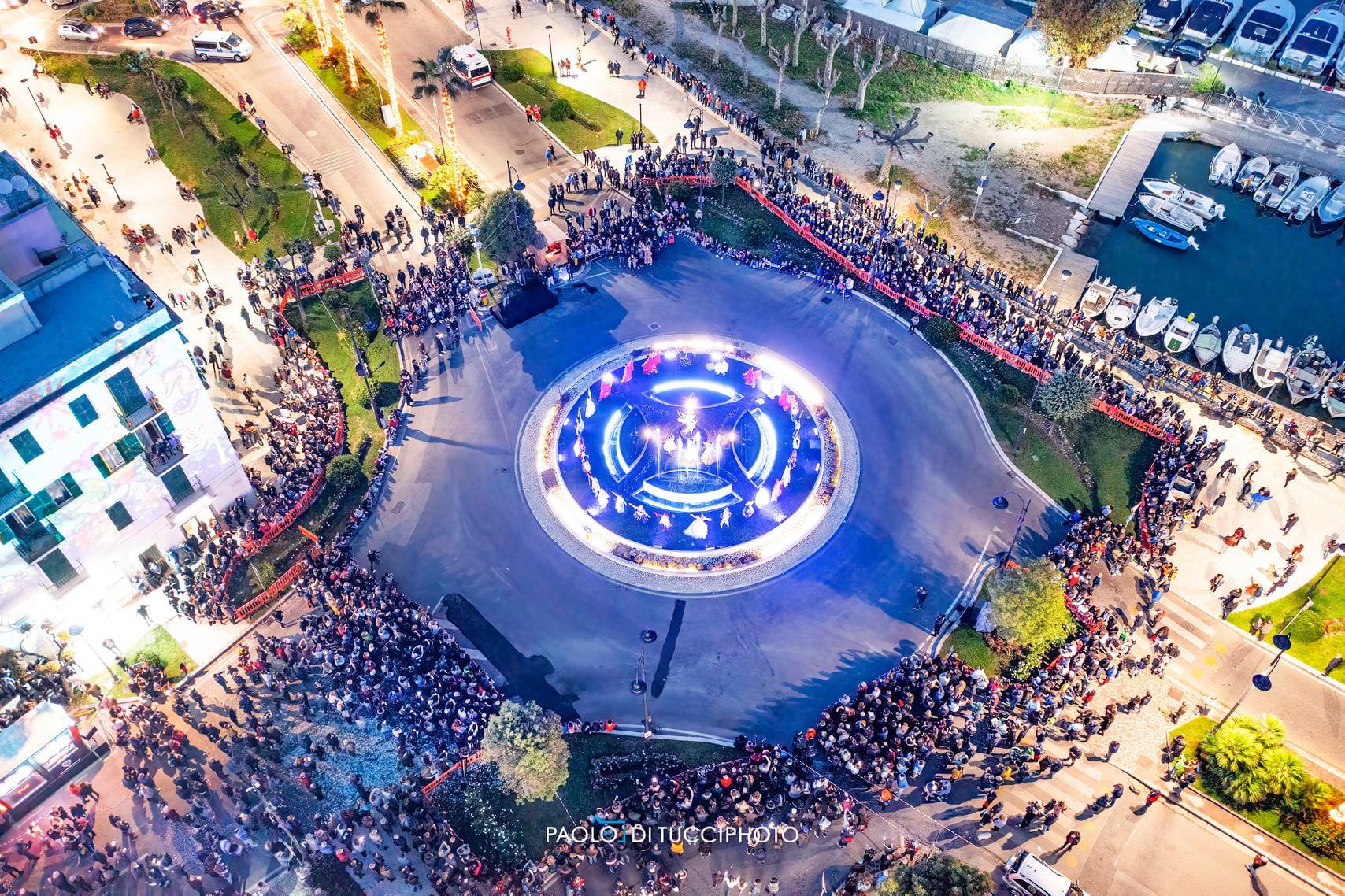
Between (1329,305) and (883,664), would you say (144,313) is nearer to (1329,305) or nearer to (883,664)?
(883,664)

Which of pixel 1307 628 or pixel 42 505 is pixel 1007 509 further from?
pixel 42 505

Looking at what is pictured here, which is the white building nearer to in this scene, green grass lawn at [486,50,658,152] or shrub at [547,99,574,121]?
green grass lawn at [486,50,658,152]

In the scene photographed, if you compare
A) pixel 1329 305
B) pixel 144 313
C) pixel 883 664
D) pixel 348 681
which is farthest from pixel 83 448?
pixel 1329 305

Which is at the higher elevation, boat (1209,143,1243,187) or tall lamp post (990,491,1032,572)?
boat (1209,143,1243,187)

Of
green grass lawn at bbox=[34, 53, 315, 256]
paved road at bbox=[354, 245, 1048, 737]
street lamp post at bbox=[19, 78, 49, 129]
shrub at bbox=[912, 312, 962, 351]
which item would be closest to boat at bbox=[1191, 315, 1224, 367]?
shrub at bbox=[912, 312, 962, 351]

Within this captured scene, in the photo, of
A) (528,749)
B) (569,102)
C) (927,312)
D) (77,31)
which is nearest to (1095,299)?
(927,312)

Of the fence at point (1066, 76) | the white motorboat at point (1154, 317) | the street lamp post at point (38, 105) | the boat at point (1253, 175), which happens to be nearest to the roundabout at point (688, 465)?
the white motorboat at point (1154, 317)
